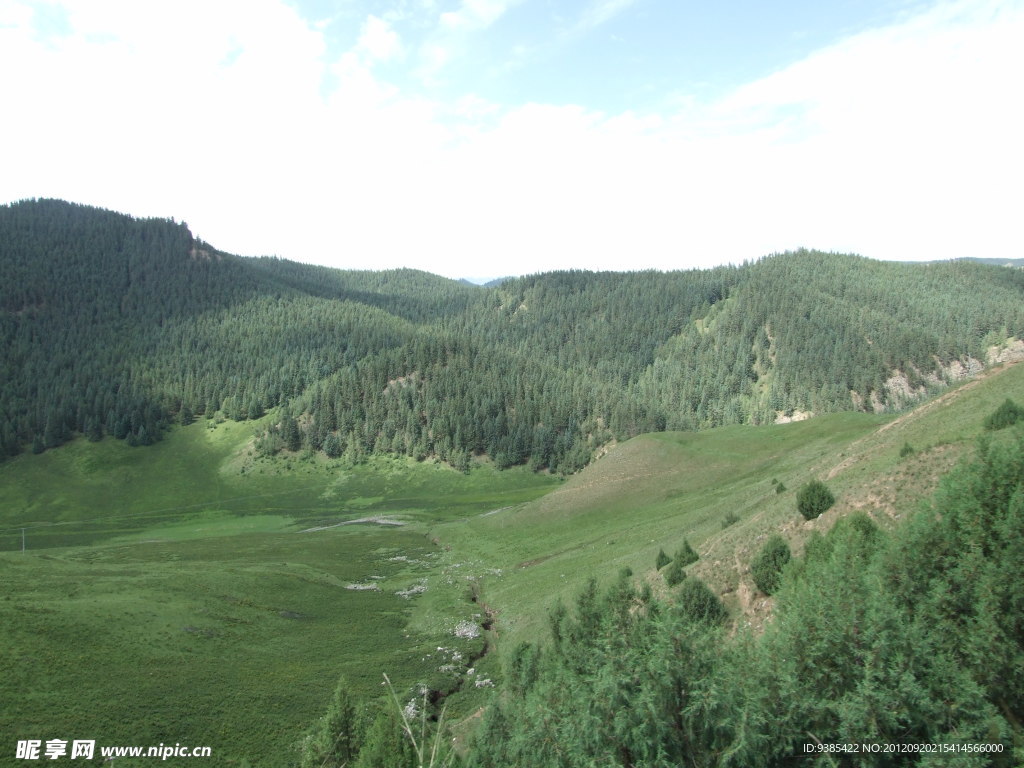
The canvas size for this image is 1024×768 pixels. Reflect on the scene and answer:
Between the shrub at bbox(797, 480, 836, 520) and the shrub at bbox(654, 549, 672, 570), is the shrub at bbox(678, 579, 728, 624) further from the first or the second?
the shrub at bbox(654, 549, 672, 570)

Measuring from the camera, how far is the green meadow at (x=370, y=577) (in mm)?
38031

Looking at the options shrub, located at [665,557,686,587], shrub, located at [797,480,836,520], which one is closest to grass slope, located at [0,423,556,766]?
shrub, located at [665,557,686,587]

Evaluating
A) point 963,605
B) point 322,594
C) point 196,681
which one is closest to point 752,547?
point 963,605

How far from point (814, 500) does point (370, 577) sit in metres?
67.5

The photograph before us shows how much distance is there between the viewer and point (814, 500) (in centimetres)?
3634

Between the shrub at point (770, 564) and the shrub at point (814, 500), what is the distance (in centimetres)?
359

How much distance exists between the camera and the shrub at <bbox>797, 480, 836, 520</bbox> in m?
36.1

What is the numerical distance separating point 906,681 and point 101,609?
62.5m

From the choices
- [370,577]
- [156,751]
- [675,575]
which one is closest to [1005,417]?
[675,575]

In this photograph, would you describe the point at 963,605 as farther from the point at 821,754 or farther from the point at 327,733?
the point at 327,733

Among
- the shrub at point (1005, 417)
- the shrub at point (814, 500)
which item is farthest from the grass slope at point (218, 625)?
the shrub at point (1005, 417)

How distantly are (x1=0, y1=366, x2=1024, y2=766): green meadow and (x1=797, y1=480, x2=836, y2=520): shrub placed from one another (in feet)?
2.09

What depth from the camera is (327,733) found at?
92.2 ft

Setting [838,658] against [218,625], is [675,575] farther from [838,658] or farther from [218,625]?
[218,625]
